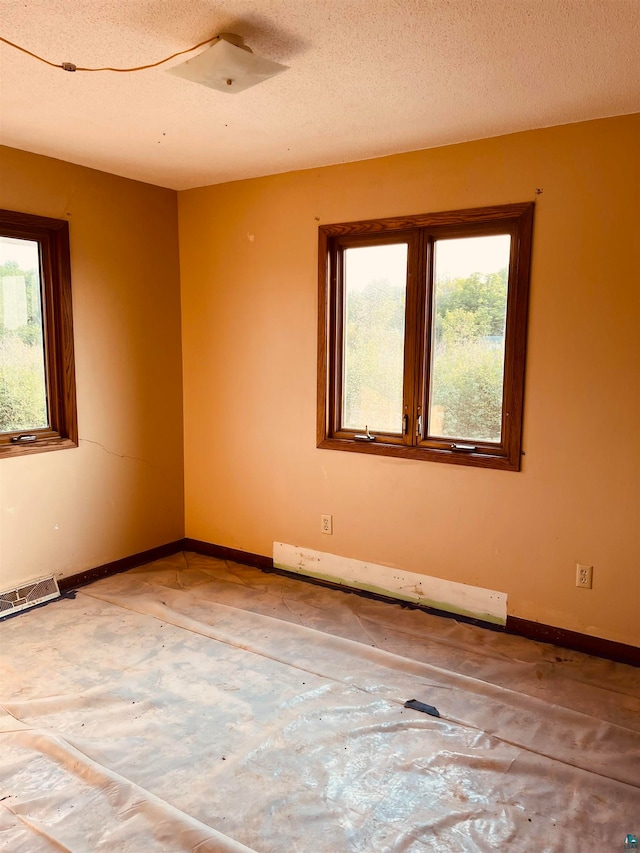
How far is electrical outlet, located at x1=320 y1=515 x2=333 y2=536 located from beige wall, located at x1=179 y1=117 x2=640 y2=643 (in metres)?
0.04

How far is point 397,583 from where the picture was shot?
3484mm

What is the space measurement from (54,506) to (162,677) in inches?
53.0

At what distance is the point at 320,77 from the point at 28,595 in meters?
2.94

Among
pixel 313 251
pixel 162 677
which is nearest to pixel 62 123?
pixel 313 251

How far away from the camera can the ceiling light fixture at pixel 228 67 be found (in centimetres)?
200

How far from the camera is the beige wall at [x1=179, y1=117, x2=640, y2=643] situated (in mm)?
2754

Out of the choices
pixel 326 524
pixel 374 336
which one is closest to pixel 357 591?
pixel 326 524

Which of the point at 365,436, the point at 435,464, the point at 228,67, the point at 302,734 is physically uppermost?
the point at 228,67

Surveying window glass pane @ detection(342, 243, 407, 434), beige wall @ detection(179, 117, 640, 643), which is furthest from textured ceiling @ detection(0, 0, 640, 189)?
window glass pane @ detection(342, 243, 407, 434)

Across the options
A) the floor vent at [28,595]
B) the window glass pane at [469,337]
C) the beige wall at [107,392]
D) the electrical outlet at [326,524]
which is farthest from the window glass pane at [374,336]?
the floor vent at [28,595]

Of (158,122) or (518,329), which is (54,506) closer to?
(158,122)

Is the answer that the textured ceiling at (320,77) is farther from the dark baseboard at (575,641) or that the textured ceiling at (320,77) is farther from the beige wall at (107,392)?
the dark baseboard at (575,641)

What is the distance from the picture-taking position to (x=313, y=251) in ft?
11.7

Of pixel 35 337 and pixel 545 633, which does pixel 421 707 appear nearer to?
pixel 545 633
